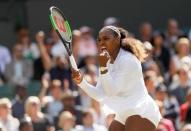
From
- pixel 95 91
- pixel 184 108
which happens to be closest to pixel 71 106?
pixel 184 108

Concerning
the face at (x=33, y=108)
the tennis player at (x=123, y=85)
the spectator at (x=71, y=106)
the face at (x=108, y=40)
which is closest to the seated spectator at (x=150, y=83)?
the spectator at (x=71, y=106)

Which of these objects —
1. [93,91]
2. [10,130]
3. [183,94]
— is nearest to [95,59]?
[183,94]

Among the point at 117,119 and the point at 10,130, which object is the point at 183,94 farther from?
the point at 117,119

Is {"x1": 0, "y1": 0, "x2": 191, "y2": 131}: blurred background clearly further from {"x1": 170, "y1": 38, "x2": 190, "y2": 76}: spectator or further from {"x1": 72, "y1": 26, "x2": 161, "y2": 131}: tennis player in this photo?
{"x1": 72, "y1": 26, "x2": 161, "y2": 131}: tennis player

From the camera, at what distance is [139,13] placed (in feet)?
57.2

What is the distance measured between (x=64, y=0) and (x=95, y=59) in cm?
300

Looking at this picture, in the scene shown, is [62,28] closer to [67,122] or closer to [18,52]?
[67,122]

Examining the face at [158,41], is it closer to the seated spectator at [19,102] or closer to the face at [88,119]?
the seated spectator at [19,102]

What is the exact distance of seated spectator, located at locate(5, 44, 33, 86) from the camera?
14211 millimetres

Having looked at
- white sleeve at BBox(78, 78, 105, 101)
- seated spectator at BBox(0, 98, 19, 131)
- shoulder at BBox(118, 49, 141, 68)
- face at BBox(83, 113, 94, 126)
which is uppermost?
shoulder at BBox(118, 49, 141, 68)

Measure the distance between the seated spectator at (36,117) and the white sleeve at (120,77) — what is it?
13.3 ft

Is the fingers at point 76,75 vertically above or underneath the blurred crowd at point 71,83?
above

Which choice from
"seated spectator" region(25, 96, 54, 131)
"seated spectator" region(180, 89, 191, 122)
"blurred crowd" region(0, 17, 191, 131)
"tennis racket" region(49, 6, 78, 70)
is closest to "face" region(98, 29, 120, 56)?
"tennis racket" region(49, 6, 78, 70)

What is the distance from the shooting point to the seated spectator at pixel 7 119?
1163 cm
